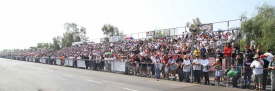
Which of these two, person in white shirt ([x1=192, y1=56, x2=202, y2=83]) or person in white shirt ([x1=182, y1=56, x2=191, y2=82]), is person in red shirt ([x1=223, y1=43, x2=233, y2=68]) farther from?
person in white shirt ([x1=182, y1=56, x2=191, y2=82])

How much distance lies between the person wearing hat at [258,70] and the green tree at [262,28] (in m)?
4.73

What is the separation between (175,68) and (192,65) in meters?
1.77

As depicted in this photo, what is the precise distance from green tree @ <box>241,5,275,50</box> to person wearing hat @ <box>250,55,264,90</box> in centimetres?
473

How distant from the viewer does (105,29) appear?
87.5 meters

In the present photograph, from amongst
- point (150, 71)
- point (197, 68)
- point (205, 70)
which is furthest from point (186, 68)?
point (150, 71)

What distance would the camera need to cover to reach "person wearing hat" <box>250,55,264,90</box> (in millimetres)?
13109

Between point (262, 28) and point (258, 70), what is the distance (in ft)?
20.3

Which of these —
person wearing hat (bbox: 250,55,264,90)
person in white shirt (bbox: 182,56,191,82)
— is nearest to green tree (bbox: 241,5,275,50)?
person in white shirt (bbox: 182,56,191,82)

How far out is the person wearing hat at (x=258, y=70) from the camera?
13.1 m

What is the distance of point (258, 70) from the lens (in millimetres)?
13156

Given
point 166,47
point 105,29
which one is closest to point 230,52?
point 166,47

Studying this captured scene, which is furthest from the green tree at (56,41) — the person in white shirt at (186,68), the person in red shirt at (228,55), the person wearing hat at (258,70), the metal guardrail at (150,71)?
the person wearing hat at (258,70)

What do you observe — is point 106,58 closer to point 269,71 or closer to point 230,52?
point 230,52

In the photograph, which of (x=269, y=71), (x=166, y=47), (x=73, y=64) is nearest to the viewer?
(x=269, y=71)
